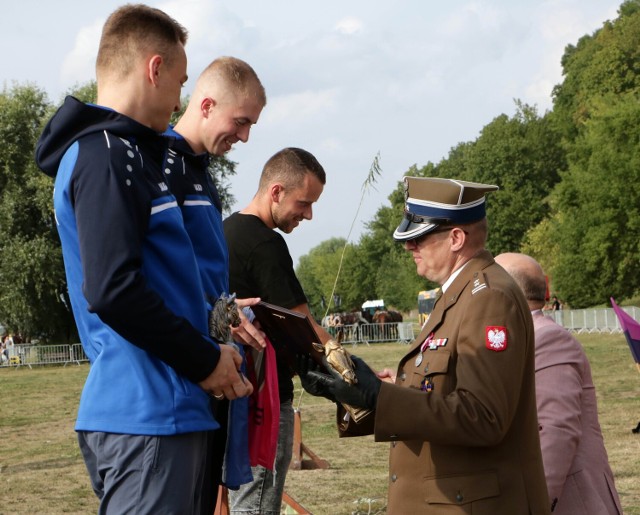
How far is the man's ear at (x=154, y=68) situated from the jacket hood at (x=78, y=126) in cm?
15

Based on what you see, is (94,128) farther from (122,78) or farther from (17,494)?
(17,494)

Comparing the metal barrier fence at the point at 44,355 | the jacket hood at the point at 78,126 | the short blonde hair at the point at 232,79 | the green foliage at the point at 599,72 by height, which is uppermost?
the green foliage at the point at 599,72

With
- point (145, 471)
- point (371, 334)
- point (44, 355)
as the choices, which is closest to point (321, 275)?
point (371, 334)

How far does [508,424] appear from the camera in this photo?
145 inches

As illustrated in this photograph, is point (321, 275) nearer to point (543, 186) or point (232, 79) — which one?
point (543, 186)

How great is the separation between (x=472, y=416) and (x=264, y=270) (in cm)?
214

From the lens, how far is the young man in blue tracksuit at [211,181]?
355 centimetres

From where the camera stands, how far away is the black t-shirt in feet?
18.0

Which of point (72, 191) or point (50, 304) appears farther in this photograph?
point (50, 304)

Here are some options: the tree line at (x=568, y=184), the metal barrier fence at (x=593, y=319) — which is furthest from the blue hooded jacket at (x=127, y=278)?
the metal barrier fence at (x=593, y=319)

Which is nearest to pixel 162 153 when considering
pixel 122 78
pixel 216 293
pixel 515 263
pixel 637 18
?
pixel 122 78

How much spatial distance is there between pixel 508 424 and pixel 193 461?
1.19 metres

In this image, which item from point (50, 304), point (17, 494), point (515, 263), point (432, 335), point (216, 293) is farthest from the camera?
point (50, 304)

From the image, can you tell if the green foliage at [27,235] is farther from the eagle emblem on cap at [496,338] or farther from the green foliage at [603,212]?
the eagle emblem on cap at [496,338]
